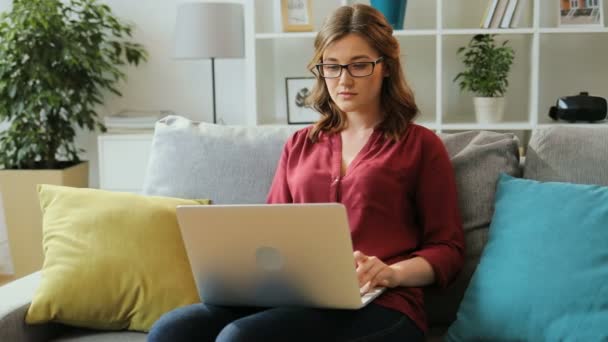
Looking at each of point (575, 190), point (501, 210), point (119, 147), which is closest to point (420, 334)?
point (501, 210)

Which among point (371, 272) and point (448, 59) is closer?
point (371, 272)

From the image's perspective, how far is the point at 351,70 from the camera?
190 centimetres

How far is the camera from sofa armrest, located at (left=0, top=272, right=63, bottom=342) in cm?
177

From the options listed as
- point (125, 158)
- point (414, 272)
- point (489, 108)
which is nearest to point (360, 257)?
point (414, 272)

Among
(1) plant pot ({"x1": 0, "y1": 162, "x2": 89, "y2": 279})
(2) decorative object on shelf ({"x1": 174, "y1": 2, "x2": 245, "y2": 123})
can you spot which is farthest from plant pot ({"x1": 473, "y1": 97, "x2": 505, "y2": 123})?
(1) plant pot ({"x1": 0, "y1": 162, "x2": 89, "y2": 279})

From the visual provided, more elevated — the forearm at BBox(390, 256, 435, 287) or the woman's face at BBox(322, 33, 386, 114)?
the woman's face at BBox(322, 33, 386, 114)

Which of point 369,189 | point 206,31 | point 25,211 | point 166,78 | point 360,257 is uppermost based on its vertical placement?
point 206,31

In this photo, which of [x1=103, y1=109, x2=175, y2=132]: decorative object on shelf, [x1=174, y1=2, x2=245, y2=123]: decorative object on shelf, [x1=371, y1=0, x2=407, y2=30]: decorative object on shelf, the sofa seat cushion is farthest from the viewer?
[x1=103, y1=109, x2=175, y2=132]: decorative object on shelf

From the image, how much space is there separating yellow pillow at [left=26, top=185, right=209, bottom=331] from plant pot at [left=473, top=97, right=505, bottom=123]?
192 centimetres

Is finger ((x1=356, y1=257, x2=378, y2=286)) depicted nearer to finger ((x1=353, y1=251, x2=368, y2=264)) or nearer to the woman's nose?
finger ((x1=353, y1=251, x2=368, y2=264))

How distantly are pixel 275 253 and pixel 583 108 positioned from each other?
2.21 metres

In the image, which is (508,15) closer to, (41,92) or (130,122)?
(130,122)

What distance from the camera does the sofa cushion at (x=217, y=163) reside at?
2059mm

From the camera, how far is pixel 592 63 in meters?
→ 3.70
